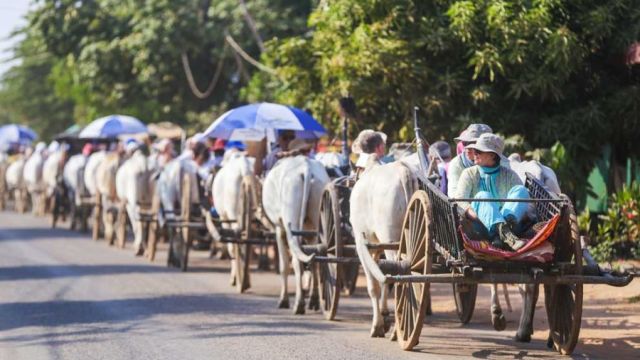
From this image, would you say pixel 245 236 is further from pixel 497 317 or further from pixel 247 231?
pixel 497 317

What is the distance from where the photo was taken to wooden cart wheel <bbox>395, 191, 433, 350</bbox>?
9.84 meters

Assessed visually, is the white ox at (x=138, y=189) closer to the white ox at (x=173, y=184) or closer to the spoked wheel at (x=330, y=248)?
the white ox at (x=173, y=184)

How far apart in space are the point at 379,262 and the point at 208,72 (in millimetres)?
25431

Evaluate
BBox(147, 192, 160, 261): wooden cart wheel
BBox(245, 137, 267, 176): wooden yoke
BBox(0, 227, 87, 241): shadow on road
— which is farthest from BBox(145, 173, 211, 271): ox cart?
BBox(0, 227, 87, 241): shadow on road

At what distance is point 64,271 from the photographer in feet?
62.1

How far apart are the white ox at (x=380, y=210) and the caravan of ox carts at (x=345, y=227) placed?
12mm

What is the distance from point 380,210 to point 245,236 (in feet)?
15.3

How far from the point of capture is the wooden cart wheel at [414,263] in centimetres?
984

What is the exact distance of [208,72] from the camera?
3556 centimetres

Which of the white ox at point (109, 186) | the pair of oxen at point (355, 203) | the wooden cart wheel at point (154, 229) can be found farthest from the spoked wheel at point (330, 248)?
the white ox at point (109, 186)

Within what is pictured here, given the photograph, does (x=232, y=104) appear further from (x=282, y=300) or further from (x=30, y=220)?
(x=282, y=300)

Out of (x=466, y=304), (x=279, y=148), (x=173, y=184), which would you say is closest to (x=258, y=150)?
(x=279, y=148)

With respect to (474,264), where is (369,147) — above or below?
above

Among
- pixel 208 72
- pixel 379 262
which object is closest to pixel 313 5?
pixel 208 72
